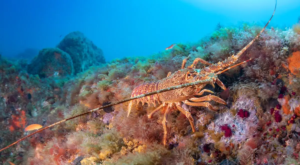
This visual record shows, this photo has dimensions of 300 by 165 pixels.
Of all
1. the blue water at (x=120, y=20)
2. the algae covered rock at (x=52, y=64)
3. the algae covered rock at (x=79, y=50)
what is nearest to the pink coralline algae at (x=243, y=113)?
the algae covered rock at (x=52, y=64)

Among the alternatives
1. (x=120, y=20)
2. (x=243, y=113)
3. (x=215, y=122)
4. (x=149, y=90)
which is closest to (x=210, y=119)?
(x=215, y=122)

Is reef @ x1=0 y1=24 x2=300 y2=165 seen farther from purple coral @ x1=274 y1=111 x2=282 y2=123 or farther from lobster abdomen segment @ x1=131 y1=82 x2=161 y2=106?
lobster abdomen segment @ x1=131 y1=82 x2=161 y2=106

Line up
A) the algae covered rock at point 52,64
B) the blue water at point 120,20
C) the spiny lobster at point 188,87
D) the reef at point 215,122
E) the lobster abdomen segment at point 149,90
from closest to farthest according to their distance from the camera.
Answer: the reef at point 215,122 → the spiny lobster at point 188,87 → the lobster abdomen segment at point 149,90 → the algae covered rock at point 52,64 → the blue water at point 120,20

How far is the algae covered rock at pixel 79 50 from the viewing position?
55.3ft

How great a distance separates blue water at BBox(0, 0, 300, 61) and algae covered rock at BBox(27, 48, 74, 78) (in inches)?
3015

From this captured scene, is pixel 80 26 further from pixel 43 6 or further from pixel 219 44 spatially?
pixel 219 44

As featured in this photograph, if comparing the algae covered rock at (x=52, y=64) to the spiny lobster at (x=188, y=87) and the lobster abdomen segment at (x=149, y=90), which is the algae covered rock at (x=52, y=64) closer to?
the lobster abdomen segment at (x=149, y=90)

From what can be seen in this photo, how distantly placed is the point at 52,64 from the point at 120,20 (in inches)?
5882

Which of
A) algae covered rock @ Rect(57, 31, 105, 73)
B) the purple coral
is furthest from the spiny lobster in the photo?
algae covered rock @ Rect(57, 31, 105, 73)

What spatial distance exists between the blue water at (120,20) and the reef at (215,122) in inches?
3331

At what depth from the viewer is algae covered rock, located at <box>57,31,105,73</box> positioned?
55.3 feet

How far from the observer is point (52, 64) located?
13117 mm

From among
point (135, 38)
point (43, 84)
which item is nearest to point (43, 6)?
point (135, 38)

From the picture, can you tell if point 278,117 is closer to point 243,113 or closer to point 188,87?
point 243,113
